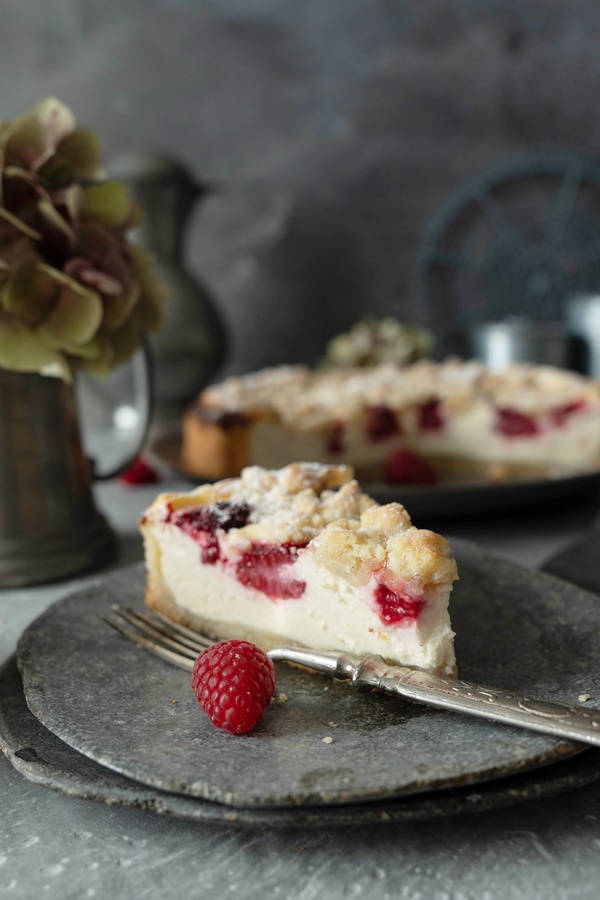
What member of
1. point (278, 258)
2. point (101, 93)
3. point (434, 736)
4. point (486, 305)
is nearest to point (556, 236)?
point (486, 305)

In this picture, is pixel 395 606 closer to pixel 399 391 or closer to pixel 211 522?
pixel 211 522

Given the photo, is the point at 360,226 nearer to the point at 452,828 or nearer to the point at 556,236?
the point at 556,236

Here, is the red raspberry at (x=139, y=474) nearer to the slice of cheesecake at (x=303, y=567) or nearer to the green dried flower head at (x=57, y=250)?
the green dried flower head at (x=57, y=250)

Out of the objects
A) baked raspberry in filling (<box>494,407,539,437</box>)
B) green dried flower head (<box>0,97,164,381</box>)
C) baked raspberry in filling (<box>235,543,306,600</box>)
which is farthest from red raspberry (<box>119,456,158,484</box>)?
baked raspberry in filling (<box>235,543,306,600</box>)

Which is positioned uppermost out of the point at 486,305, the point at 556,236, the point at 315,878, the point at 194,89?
the point at 194,89

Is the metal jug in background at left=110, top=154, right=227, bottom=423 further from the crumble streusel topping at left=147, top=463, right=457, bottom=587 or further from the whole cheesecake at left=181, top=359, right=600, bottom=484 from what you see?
the crumble streusel topping at left=147, top=463, right=457, bottom=587

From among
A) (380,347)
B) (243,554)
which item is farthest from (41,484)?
(380,347)

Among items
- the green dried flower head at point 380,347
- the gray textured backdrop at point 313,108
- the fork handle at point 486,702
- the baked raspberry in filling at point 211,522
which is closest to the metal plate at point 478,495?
the baked raspberry in filling at point 211,522
